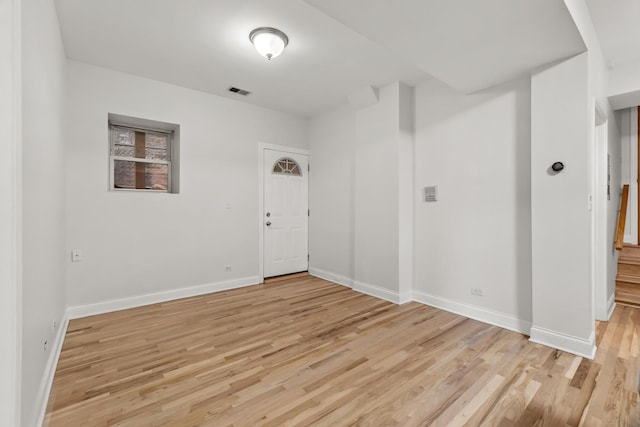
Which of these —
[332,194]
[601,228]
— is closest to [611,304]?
[601,228]

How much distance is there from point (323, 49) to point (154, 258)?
311 centimetres

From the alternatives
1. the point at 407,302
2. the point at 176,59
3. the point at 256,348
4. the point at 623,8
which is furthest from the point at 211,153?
the point at 623,8

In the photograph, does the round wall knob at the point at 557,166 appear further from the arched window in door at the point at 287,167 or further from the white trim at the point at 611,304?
the arched window in door at the point at 287,167

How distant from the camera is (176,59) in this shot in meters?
3.11

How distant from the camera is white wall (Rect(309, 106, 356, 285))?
4430 millimetres

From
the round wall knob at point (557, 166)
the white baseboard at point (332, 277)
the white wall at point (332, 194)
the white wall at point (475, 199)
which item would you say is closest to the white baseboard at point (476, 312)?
the white wall at point (475, 199)

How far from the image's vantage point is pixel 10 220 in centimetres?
114

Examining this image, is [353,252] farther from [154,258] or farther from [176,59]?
[176,59]

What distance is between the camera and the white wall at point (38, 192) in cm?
137

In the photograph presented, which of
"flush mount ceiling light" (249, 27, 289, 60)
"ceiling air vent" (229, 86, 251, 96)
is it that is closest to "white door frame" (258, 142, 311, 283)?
"ceiling air vent" (229, 86, 251, 96)

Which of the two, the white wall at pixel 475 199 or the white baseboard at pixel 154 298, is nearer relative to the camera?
the white wall at pixel 475 199

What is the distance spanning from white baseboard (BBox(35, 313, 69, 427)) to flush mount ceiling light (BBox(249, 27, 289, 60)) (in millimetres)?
2847

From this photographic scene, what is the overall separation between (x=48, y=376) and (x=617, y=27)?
5.11 m

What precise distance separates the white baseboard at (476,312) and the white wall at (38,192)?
3468 mm
